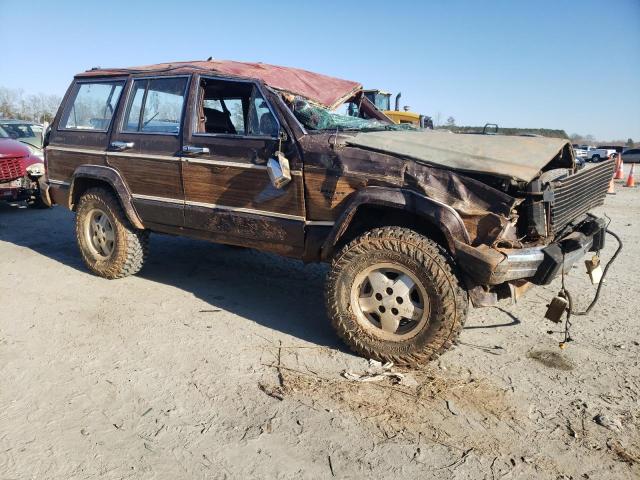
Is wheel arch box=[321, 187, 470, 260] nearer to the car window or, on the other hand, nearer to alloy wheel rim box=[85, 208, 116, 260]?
the car window

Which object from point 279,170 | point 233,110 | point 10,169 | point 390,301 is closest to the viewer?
point 390,301

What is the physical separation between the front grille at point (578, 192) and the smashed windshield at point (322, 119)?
1583mm

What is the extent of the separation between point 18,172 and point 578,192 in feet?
27.2

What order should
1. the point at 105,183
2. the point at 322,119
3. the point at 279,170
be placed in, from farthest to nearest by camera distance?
1. the point at 105,183
2. the point at 322,119
3. the point at 279,170

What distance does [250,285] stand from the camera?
5.14 m

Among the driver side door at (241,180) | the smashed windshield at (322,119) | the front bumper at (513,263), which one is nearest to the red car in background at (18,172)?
the driver side door at (241,180)

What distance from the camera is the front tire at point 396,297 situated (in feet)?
10.7

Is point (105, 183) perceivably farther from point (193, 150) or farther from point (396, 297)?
point (396, 297)

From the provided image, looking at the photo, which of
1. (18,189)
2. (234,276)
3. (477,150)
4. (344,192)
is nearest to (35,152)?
(18,189)

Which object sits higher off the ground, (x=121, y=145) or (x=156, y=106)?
(x=156, y=106)

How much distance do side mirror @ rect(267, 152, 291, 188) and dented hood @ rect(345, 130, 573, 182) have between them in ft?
1.61

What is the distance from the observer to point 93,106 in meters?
5.30

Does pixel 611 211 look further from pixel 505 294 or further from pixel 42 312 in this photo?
pixel 42 312

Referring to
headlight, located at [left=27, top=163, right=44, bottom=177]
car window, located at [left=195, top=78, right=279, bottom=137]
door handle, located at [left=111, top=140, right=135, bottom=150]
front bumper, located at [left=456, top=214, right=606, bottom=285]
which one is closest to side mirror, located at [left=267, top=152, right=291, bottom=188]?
car window, located at [left=195, top=78, right=279, bottom=137]
